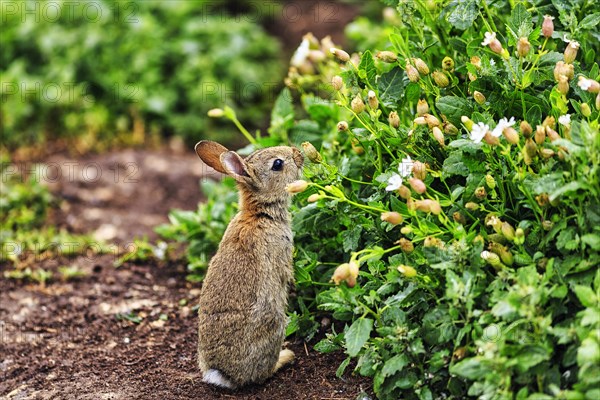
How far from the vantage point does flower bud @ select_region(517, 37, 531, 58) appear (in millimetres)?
3898

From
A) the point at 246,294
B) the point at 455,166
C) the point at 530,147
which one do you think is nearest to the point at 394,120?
the point at 455,166

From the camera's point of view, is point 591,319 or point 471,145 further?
point 471,145

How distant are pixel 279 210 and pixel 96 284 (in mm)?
1896

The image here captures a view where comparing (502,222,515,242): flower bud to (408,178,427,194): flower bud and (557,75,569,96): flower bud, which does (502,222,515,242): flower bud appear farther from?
(557,75,569,96): flower bud

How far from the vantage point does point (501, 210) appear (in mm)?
4082

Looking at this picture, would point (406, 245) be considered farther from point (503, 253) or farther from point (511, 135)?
point (511, 135)

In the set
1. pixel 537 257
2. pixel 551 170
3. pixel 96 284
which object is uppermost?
pixel 551 170

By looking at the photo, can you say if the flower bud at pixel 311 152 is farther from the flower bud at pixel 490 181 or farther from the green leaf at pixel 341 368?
the green leaf at pixel 341 368

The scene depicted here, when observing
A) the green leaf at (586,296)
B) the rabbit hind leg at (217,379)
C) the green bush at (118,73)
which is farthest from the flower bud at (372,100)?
the green bush at (118,73)

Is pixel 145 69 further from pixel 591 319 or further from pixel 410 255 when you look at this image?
pixel 591 319

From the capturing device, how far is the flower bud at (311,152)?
4262mm

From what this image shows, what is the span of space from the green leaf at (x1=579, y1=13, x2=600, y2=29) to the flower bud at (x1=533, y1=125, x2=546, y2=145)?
83 centimetres

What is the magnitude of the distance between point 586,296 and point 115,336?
9.54 feet

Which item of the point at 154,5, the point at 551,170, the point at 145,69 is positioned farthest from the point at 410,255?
the point at 154,5
